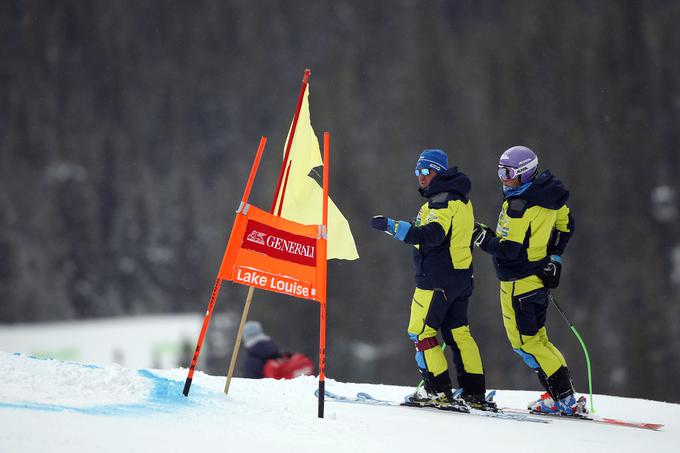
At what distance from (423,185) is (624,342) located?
44796 mm

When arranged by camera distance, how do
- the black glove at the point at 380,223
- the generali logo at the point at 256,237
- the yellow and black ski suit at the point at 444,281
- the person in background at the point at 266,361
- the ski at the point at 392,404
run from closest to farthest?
the generali logo at the point at 256,237
the black glove at the point at 380,223
the ski at the point at 392,404
the yellow and black ski suit at the point at 444,281
the person in background at the point at 266,361

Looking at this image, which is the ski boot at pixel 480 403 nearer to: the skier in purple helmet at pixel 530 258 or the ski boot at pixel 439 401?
the ski boot at pixel 439 401

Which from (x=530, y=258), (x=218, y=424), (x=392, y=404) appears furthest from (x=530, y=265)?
(x=218, y=424)

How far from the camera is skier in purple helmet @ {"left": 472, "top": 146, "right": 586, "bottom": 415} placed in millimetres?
5871

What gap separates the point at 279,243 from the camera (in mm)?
5195

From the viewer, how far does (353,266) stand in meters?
52.3

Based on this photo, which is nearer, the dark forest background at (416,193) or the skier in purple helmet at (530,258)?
the skier in purple helmet at (530,258)

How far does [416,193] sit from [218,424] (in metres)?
63.5

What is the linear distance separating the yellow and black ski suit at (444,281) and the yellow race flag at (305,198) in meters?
0.55

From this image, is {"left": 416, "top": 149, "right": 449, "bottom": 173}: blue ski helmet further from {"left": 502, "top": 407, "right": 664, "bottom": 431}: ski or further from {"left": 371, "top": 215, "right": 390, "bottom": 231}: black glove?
{"left": 502, "top": 407, "right": 664, "bottom": 431}: ski

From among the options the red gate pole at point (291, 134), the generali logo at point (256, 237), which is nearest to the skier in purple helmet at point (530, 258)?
the red gate pole at point (291, 134)

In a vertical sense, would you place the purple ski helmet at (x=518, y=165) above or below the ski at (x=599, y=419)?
above

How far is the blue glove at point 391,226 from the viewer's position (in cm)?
540

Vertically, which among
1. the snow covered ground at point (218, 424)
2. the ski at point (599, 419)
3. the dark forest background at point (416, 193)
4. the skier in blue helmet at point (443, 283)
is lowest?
the snow covered ground at point (218, 424)
